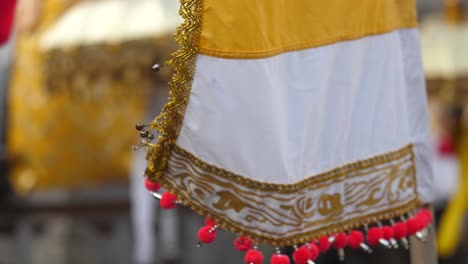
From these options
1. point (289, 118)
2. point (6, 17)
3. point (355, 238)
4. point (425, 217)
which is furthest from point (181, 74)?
point (6, 17)

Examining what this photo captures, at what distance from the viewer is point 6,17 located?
200 cm

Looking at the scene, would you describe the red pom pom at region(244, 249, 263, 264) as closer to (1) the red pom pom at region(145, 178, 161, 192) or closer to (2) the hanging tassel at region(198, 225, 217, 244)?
(2) the hanging tassel at region(198, 225, 217, 244)

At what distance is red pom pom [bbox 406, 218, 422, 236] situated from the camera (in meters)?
1.46

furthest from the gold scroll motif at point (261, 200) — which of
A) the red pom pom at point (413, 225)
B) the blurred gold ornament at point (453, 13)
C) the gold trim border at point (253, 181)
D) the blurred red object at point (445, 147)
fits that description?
the blurred red object at point (445, 147)

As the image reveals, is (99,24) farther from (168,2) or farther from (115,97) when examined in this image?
(115,97)

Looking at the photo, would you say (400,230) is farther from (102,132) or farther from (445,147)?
(445,147)

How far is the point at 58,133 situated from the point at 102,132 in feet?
0.69

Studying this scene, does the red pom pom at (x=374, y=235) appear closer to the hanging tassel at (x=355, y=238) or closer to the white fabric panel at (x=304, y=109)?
the hanging tassel at (x=355, y=238)

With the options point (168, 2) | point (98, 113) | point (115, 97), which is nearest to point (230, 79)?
point (168, 2)

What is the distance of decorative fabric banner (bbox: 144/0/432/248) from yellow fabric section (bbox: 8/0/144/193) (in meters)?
2.41

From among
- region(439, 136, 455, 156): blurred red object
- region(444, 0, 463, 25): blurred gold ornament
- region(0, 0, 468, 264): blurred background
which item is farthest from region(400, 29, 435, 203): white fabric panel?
region(439, 136, 455, 156): blurred red object

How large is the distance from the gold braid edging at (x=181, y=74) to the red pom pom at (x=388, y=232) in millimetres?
412

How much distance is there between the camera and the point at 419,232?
4.91ft

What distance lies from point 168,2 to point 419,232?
1.85 m
